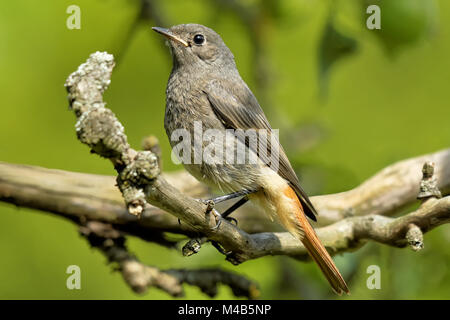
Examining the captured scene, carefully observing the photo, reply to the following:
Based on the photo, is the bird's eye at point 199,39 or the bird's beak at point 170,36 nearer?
the bird's beak at point 170,36

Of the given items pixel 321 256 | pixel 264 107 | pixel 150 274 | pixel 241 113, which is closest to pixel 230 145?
pixel 241 113

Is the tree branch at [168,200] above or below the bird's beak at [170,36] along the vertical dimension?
below

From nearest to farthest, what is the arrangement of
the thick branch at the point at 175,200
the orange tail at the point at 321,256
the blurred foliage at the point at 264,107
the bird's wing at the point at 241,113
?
the thick branch at the point at 175,200, the orange tail at the point at 321,256, the bird's wing at the point at 241,113, the blurred foliage at the point at 264,107

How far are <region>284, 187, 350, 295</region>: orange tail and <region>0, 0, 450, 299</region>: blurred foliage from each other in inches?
25.7

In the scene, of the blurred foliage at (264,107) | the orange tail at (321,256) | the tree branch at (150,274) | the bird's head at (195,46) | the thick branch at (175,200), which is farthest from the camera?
the blurred foliage at (264,107)

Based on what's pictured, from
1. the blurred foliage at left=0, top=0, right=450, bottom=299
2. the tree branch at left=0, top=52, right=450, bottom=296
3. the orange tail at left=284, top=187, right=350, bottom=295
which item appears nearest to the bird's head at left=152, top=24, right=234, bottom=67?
the blurred foliage at left=0, top=0, right=450, bottom=299

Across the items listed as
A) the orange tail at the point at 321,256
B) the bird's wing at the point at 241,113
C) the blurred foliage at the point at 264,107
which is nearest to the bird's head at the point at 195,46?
the bird's wing at the point at 241,113

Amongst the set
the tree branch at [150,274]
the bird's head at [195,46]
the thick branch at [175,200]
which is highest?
the bird's head at [195,46]

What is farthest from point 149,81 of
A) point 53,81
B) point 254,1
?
point 254,1

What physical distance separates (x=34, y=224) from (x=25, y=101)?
1.01m

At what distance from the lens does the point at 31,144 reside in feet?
15.8

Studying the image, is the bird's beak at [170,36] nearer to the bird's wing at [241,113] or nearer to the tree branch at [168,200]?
the bird's wing at [241,113]

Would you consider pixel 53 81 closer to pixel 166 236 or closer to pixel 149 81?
pixel 149 81

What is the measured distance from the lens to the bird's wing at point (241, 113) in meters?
3.56
